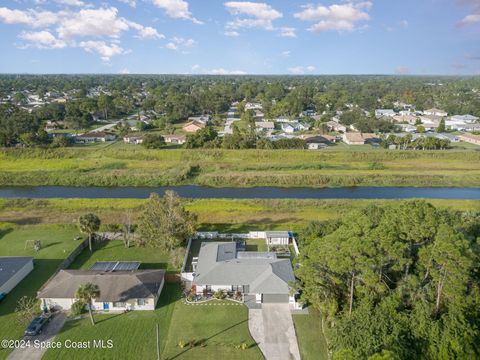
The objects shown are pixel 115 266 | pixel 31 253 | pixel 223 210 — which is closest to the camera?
pixel 115 266

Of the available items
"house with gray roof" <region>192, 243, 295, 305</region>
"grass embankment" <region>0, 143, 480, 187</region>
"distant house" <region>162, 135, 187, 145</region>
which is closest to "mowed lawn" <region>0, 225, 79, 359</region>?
"house with gray roof" <region>192, 243, 295, 305</region>

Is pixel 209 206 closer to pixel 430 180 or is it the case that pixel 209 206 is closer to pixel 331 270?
pixel 331 270

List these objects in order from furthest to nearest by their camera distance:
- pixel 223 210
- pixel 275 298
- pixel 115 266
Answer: pixel 223 210, pixel 115 266, pixel 275 298

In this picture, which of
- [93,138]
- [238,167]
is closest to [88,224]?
[238,167]

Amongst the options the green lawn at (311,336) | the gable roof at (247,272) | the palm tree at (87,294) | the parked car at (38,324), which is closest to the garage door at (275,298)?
the gable roof at (247,272)

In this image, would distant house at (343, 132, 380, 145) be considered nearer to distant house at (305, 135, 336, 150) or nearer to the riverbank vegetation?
distant house at (305, 135, 336, 150)

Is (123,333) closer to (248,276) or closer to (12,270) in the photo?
(248,276)

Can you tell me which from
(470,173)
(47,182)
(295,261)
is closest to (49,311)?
(295,261)

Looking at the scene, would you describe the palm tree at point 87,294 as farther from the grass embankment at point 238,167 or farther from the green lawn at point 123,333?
the grass embankment at point 238,167
